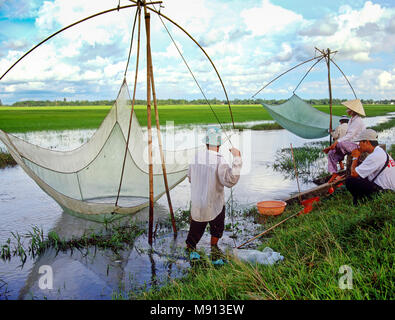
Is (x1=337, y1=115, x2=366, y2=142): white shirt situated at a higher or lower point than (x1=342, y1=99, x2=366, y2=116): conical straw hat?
lower

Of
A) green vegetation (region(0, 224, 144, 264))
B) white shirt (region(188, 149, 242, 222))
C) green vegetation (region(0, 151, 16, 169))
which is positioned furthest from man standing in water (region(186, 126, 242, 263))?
green vegetation (region(0, 151, 16, 169))

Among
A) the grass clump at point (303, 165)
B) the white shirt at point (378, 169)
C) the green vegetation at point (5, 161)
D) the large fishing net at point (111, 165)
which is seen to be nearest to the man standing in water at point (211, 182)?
the large fishing net at point (111, 165)

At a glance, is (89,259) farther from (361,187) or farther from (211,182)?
(361,187)

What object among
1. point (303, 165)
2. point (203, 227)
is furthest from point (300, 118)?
point (203, 227)

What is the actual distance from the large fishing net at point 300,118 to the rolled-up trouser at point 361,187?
14.8 ft

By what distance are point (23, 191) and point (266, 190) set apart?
Result: 421 centimetres

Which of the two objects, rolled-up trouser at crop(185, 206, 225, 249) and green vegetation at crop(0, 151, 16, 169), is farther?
green vegetation at crop(0, 151, 16, 169)

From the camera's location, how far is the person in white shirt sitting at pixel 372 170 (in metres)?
3.44

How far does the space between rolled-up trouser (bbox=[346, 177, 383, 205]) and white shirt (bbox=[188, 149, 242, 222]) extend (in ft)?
5.17

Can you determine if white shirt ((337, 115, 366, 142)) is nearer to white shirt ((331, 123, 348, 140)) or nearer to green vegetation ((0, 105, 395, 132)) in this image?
white shirt ((331, 123, 348, 140))

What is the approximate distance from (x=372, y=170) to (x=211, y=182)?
173 cm

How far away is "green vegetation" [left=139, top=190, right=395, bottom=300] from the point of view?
179 cm

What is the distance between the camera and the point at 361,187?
3652 mm
